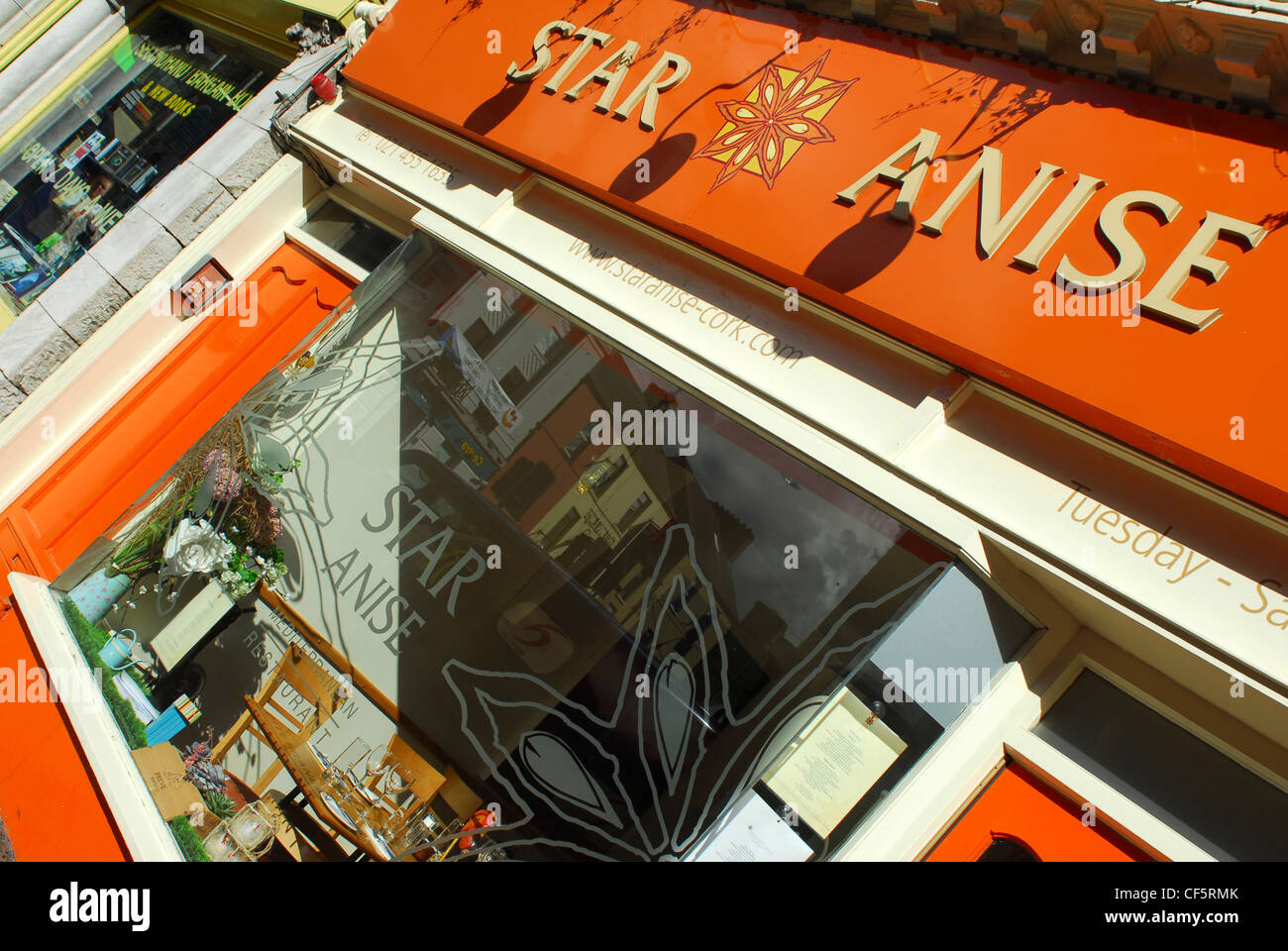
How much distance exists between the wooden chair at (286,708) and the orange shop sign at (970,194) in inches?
183

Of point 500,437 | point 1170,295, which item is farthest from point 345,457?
point 1170,295

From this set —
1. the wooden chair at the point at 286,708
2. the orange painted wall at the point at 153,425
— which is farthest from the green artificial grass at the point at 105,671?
the wooden chair at the point at 286,708

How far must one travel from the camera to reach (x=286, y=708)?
23.3ft

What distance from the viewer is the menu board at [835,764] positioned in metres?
4.08

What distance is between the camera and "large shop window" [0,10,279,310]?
10.3 m

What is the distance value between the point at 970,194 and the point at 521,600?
4.16 meters

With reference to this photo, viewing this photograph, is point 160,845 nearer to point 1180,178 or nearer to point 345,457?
point 345,457

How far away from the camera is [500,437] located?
22.4 ft

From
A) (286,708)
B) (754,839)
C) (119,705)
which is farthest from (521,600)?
(119,705)

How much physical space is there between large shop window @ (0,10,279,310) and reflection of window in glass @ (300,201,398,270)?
2.58 meters
